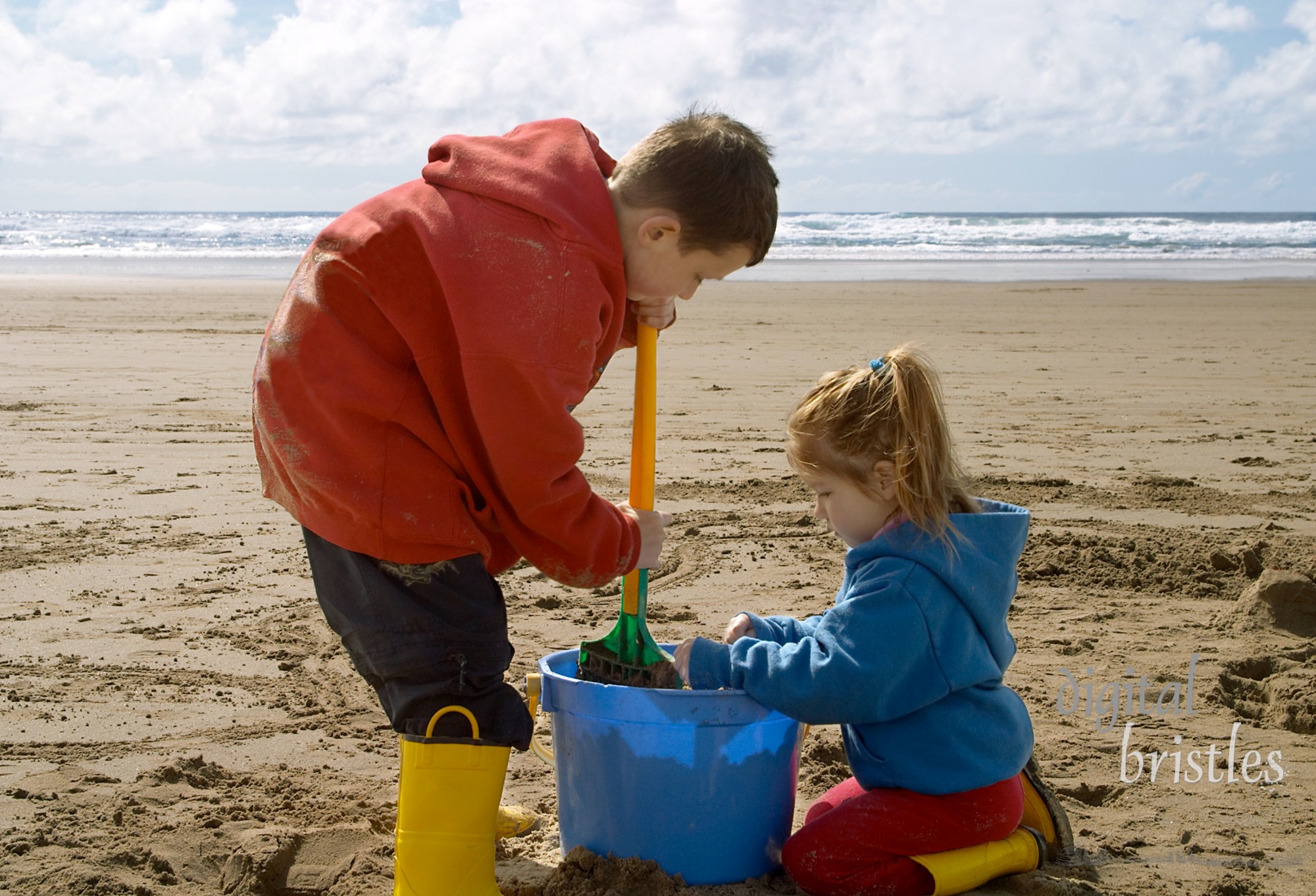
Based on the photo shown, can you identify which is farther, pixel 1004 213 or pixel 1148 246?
pixel 1004 213

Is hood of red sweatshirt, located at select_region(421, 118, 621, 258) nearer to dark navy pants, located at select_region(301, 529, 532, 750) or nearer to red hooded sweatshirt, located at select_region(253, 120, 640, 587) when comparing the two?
red hooded sweatshirt, located at select_region(253, 120, 640, 587)

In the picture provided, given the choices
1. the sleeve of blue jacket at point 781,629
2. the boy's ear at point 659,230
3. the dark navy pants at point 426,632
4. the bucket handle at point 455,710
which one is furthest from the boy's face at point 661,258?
the bucket handle at point 455,710

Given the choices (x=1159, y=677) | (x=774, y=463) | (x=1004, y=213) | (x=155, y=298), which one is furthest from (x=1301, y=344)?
(x=1004, y=213)

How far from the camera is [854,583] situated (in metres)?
2.21

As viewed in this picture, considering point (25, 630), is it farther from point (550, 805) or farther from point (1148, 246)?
point (1148, 246)

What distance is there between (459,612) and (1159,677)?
2.11 meters

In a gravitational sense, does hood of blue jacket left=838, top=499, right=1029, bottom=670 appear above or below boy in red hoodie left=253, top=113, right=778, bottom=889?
below

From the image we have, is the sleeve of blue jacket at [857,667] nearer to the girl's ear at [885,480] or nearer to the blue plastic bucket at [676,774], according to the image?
the blue plastic bucket at [676,774]

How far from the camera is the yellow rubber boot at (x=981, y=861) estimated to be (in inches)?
85.6

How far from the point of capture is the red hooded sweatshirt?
191cm

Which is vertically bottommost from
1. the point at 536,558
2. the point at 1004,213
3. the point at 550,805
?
the point at 550,805

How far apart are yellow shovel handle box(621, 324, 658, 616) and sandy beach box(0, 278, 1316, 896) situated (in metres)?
0.52

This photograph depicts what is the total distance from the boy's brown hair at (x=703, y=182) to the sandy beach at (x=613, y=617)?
1.18 meters

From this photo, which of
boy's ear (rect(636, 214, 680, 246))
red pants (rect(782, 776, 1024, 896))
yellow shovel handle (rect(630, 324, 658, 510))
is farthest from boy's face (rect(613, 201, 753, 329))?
red pants (rect(782, 776, 1024, 896))
